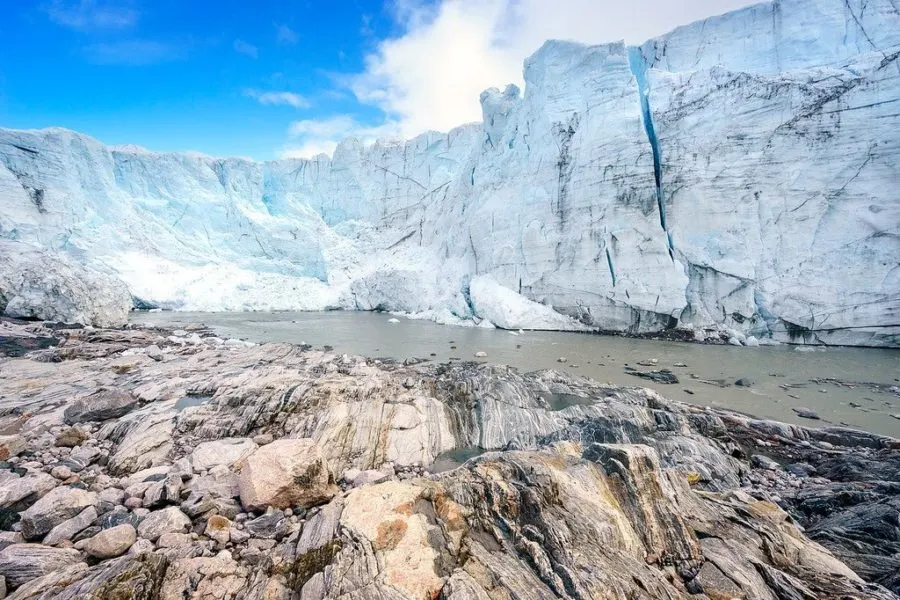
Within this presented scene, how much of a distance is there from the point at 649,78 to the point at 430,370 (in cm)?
1971

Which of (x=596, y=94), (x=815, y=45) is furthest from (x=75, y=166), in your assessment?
(x=815, y=45)

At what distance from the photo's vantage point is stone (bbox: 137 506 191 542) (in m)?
3.12

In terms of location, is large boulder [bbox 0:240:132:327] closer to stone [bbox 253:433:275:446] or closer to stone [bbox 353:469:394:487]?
stone [bbox 253:433:275:446]

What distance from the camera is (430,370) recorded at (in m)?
10.3

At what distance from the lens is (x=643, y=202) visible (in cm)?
1802

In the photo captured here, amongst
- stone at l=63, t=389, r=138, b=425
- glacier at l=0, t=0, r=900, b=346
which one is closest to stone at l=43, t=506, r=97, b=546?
stone at l=63, t=389, r=138, b=425

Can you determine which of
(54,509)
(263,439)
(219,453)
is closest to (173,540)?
(54,509)

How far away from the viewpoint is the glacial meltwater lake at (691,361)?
8.48 meters

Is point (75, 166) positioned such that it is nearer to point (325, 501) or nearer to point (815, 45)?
point (325, 501)

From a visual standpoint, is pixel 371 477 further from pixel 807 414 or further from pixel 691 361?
pixel 691 361

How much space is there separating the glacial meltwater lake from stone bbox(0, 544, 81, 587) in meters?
9.98

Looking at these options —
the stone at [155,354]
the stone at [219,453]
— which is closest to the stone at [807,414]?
the stone at [219,453]

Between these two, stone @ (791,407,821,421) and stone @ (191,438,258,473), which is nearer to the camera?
stone @ (191,438,258,473)

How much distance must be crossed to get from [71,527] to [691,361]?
48.7 ft
